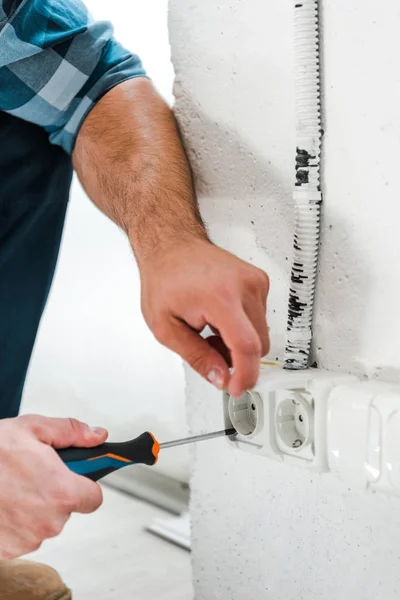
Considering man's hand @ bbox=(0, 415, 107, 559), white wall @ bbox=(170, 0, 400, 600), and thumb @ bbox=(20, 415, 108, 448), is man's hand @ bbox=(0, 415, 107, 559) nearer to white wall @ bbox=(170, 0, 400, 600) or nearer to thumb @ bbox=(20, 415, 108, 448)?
thumb @ bbox=(20, 415, 108, 448)

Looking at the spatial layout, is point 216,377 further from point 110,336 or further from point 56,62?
point 110,336

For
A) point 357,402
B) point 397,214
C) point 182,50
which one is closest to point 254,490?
point 357,402

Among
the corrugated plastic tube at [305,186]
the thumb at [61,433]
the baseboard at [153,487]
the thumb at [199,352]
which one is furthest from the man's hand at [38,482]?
the baseboard at [153,487]

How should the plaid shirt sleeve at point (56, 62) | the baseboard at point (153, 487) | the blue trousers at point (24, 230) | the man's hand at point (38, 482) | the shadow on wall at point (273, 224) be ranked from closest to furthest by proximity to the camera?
the man's hand at point (38, 482) → the shadow on wall at point (273, 224) → the plaid shirt sleeve at point (56, 62) → the blue trousers at point (24, 230) → the baseboard at point (153, 487)

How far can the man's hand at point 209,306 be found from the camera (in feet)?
1.87

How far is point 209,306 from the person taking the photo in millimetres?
579

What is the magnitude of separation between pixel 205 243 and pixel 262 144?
15cm

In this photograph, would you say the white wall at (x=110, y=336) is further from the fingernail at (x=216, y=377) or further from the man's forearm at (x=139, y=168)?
the fingernail at (x=216, y=377)

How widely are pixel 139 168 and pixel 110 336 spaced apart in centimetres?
74

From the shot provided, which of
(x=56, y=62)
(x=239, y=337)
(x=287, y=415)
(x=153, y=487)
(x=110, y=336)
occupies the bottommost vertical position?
(x=153, y=487)

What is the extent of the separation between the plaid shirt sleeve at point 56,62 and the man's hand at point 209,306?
33 centimetres

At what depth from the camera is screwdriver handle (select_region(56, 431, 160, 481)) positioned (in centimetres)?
57

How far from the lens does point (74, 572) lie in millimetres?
1030

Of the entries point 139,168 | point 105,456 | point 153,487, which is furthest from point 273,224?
point 153,487
